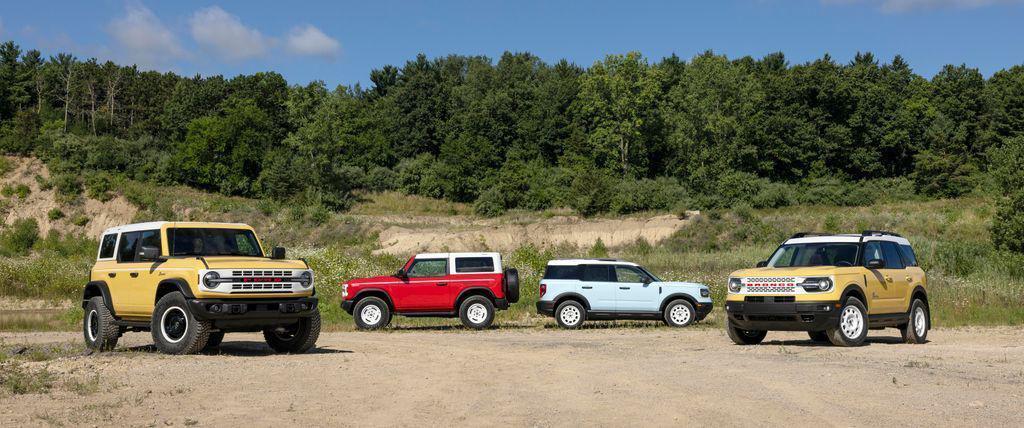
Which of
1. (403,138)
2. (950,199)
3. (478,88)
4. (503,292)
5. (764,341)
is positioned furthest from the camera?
(478,88)

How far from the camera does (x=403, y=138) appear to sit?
4119 inches

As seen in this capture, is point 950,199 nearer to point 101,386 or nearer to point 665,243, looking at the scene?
point 665,243

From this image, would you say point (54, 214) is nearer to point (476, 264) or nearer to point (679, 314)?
point (476, 264)

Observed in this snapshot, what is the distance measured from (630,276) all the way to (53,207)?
205ft

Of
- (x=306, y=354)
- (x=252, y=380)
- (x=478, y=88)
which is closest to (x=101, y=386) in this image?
(x=252, y=380)

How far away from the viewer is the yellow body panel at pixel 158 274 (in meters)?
16.0

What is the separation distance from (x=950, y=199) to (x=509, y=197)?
3696 cm

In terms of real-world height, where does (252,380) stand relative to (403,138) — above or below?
below

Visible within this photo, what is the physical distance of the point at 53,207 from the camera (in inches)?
2990

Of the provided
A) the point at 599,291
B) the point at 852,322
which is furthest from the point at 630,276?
the point at 852,322

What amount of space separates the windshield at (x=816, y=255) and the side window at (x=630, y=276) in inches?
271

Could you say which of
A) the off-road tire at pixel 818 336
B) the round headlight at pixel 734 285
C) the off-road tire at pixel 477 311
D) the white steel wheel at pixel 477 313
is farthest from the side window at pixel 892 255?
the white steel wheel at pixel 477 313

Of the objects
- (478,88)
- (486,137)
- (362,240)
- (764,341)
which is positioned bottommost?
(764,341)

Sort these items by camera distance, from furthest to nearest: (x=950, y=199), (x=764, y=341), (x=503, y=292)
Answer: (x=950, y=199), (x=503, y=292), (x=764, y=341)
